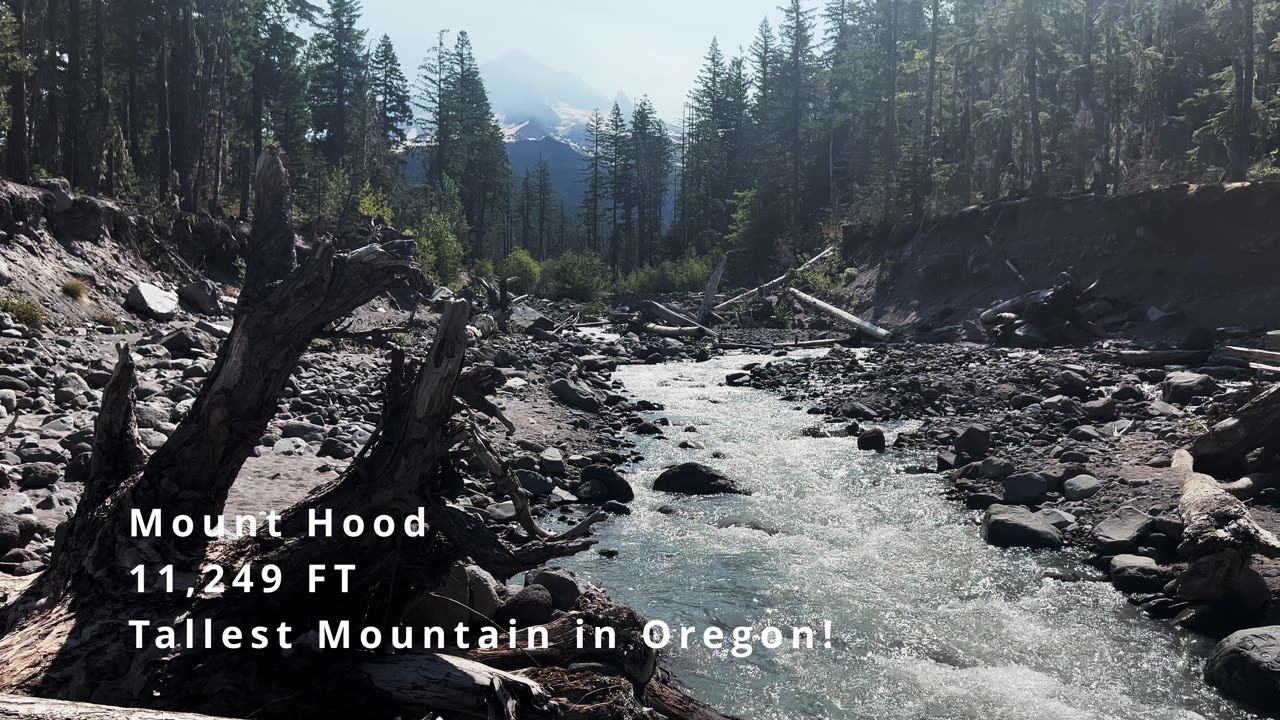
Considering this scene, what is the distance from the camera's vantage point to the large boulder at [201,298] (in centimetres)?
2009

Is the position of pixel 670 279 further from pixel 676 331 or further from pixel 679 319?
pixel 676 331

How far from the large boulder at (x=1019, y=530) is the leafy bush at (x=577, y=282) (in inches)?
1477

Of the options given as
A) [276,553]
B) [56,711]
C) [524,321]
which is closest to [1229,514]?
[276,553]

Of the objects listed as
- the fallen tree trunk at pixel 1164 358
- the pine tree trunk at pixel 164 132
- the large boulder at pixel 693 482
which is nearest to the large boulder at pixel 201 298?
the pine tree trunk at pixel 164 132

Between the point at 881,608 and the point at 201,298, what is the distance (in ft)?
57.3

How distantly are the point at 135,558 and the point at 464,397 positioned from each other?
77.2 inches

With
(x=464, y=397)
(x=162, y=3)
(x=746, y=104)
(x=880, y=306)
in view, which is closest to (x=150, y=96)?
(x=162, y=3)

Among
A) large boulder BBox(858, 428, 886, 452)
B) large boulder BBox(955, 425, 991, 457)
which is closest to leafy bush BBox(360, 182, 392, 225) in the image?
large boulder BBox(858, 428, 886, 452)

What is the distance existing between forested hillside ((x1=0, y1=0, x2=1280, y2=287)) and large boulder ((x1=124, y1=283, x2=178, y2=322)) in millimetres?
5196

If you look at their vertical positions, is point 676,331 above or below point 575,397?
above

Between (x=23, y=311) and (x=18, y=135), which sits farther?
(x=18, y=135)

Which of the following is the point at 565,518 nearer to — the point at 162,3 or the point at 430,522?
the point at 430,522

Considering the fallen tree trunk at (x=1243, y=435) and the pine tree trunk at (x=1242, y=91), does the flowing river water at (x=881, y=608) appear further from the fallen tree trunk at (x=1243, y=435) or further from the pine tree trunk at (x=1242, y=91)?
the pine tree trunk at (x=1242, y=91)

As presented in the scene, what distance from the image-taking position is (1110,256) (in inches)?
1021
